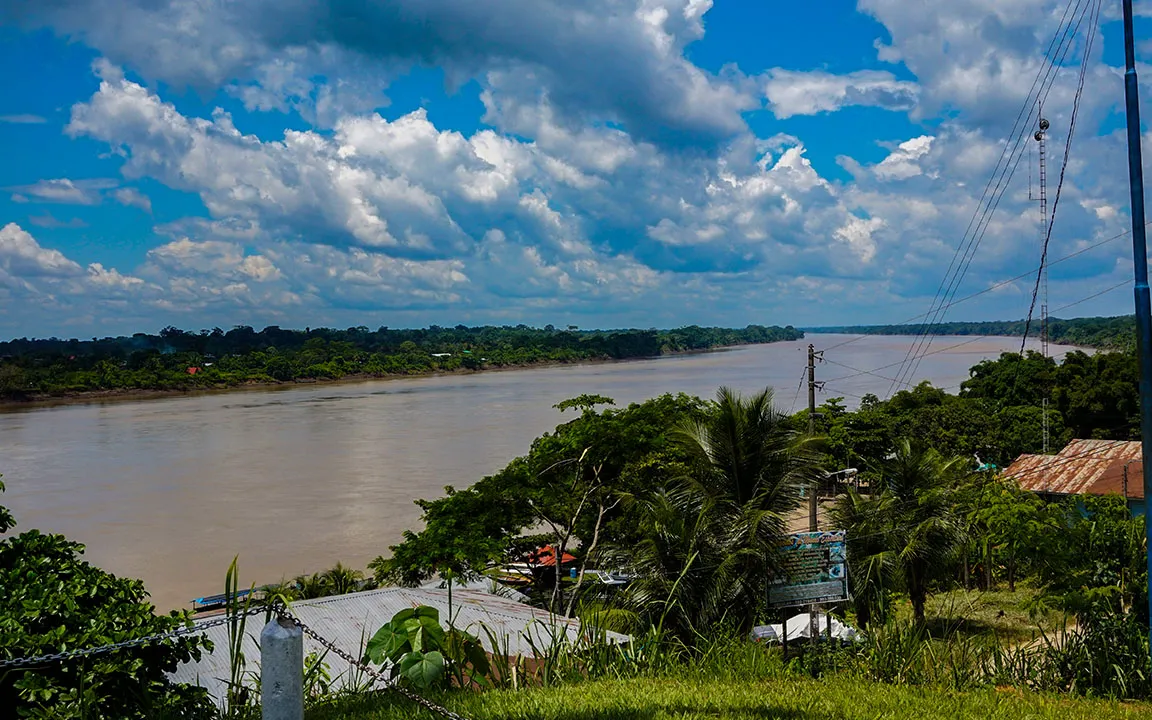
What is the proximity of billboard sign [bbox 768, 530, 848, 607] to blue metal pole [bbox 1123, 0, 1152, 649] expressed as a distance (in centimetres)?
380

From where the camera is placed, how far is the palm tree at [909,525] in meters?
13.8

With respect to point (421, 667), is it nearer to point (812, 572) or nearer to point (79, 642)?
point (79, 642)

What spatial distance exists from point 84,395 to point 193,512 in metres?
50.1

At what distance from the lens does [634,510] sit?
56.5 ft

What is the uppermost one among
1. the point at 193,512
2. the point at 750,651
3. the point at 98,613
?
the point at 98,613

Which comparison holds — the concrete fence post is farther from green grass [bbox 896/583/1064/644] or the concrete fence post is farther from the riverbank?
the riverbank

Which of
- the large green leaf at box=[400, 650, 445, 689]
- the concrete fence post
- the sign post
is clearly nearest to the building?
the sign post

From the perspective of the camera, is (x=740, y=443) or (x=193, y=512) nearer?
(x=740, y=443)

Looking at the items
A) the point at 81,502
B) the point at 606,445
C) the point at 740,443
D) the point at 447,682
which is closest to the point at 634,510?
the point at 606,445

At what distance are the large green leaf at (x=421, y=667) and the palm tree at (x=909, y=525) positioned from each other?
1042 centimetres

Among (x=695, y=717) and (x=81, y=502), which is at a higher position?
(x=695, y=717)

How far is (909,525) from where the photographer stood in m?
14.1

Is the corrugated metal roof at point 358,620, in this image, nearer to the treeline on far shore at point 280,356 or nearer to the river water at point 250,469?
the river water at point 250,469

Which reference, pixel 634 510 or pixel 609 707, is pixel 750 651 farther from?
pixel 634 510
